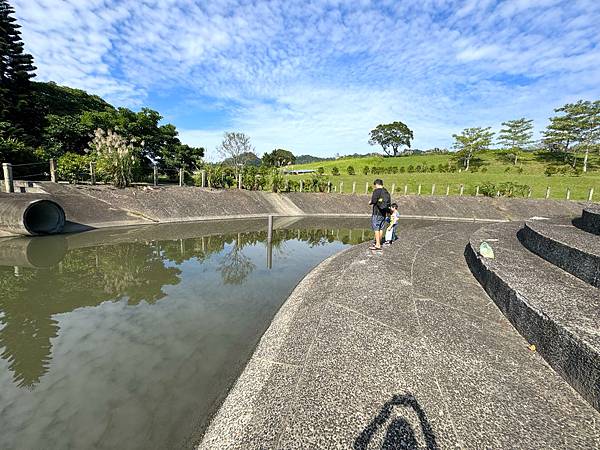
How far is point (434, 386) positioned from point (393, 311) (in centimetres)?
174

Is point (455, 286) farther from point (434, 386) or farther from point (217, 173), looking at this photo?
point (217, 173)

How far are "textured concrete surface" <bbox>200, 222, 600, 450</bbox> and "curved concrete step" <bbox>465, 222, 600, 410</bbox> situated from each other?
172 millimetres

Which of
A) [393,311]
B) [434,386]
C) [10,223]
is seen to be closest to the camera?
[434,386]

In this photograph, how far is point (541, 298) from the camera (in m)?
3.96

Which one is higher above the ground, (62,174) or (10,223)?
(62,174)

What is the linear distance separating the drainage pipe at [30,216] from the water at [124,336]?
0.80m

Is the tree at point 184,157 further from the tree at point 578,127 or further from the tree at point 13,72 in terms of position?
the tree at point 578,127

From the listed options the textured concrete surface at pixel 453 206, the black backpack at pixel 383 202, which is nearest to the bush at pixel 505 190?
the textured concrete surface at pixel 453 206

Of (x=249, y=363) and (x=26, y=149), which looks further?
(x=26, y=149)

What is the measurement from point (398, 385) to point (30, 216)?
50.4 feet

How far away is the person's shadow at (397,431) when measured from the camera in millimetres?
2205

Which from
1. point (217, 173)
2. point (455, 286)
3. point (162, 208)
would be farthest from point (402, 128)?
point (455, 286)

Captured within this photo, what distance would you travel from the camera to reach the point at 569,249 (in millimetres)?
5297

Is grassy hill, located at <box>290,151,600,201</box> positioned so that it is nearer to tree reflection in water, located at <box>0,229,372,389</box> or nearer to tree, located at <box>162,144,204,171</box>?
tree, located at <box>162,144,204,171</box>
